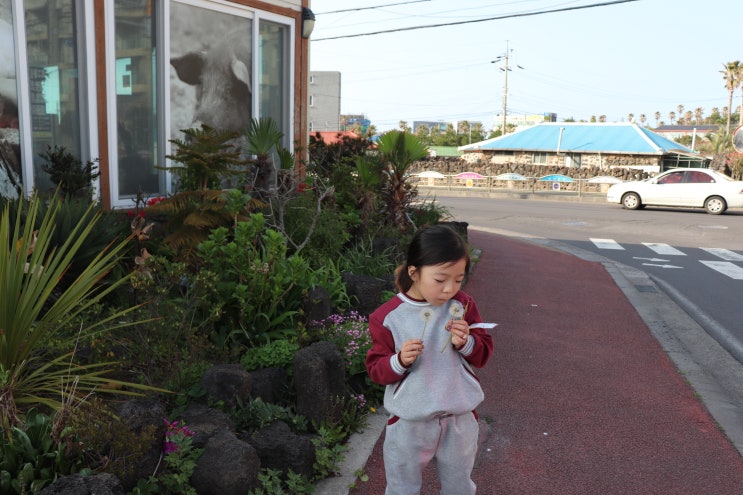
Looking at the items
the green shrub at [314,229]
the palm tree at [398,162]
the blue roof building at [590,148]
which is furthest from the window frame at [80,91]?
the blue roof building at [590,148]

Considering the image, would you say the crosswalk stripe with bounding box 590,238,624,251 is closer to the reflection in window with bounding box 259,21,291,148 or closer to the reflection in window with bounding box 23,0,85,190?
the reflection in window with bounding box 259,21,291,148

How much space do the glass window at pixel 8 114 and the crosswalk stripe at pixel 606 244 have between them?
1155 centimetres

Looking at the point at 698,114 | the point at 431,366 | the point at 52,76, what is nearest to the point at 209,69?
the point at 52,76

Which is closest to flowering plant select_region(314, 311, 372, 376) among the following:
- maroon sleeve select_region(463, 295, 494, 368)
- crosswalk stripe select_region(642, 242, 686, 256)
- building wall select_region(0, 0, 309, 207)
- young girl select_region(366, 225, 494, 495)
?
young girl select_region(366, 225, 494, 495)

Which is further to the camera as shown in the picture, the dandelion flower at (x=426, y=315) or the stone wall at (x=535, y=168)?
the stone wall at (x=535, y=168)

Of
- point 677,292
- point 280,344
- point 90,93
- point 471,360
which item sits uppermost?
point 90,93

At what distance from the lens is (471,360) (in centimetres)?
253

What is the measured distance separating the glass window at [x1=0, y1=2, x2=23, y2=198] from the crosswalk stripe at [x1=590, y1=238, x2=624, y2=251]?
37.9ft

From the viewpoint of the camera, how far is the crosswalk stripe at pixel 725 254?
1291 cm

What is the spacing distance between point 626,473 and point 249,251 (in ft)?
9.10

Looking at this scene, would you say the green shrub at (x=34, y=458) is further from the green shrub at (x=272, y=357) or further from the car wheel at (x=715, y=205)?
the car wheel at (x=715, y=205)

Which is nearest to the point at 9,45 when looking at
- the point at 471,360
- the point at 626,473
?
the point at 471,360

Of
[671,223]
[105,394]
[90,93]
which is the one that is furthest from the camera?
[671,223]

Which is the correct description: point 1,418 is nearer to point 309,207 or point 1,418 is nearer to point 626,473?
point 626,473
